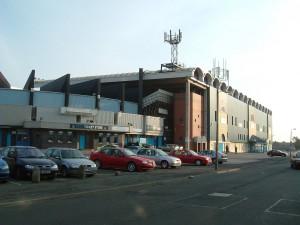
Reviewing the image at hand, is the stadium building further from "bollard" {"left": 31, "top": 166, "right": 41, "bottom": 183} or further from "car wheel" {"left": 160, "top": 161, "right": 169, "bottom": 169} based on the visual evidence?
"bollard" {"left": 31, "top": 166, "right": 41, "bottom": 183}

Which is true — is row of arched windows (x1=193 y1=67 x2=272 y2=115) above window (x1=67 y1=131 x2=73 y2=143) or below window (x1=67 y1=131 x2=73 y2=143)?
above

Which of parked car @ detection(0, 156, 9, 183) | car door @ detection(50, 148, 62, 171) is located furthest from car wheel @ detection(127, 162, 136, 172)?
parked car @ detection(0, 156, 9, 183)

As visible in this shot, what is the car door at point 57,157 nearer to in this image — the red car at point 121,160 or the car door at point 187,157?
the red car at point 121,160

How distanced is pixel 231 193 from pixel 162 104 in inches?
2097

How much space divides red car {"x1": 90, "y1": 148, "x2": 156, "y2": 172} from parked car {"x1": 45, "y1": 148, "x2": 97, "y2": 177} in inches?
163

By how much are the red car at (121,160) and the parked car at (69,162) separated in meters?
4.15

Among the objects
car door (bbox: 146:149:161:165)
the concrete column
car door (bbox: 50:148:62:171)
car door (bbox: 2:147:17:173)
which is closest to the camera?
car door (bbox: 2:147:17:173)

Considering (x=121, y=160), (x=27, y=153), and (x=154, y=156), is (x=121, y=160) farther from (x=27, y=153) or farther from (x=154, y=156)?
(x=27, y=153)

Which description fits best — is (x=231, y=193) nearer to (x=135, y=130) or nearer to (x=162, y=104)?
(x=135, y=130)

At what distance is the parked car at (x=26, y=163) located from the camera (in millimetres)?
16125

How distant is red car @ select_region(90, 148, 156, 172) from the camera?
2272 cm

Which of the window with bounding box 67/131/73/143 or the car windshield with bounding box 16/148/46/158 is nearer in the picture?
the car windshield with bounding box 16/148/46/158

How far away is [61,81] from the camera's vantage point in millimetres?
54188

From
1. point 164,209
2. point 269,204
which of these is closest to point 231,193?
point 269,204
